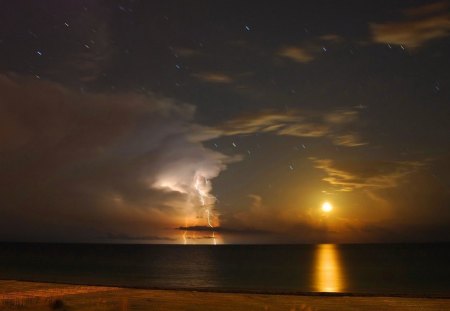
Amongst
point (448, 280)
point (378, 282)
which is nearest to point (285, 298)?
point (378, 282)

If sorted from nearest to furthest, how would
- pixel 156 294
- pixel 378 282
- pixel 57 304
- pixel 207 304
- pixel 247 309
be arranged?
pixel 57 304 < pixel 247 309 < pixel 207 304 < pixel 156 294 < pixel 378 282

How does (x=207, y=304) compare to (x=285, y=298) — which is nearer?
(x=207, y=304)

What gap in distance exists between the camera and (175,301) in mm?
32312

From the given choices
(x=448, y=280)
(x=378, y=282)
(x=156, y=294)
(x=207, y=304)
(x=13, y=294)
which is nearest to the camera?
(x=207, y=304)

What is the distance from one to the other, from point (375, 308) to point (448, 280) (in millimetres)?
69959

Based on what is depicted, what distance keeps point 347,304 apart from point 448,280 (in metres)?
69.2

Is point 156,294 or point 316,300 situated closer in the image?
point 316,300

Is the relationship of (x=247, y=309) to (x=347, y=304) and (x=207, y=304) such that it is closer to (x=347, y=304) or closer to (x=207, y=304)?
(x=207, y=304)

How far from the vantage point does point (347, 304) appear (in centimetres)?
3253

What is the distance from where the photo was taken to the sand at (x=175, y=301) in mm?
27453

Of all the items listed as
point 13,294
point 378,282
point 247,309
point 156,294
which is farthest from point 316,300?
point 378,282

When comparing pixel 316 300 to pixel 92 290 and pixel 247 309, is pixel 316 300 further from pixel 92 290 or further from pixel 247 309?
pixel 92 290

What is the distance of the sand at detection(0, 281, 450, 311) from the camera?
2745cm

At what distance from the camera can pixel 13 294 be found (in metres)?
34.0
